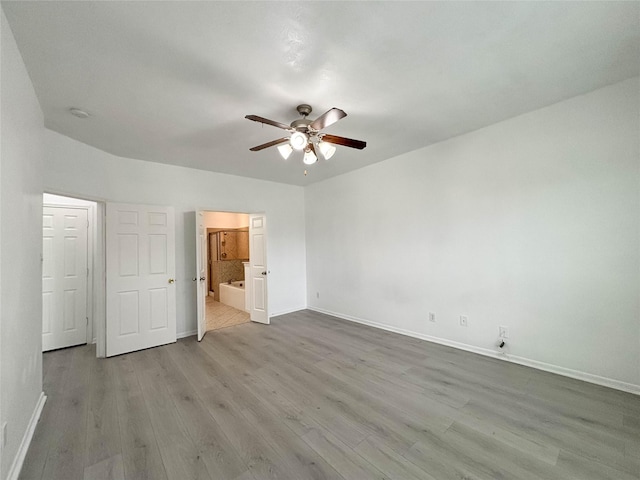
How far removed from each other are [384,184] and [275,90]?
2.58m

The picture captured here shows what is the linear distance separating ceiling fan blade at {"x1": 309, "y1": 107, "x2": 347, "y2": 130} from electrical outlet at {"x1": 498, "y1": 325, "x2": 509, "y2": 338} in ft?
9.88

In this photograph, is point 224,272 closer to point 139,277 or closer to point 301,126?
point 139,277

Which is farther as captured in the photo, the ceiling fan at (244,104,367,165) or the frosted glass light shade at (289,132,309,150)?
the frosted glass light shade at (289,132,309,150)

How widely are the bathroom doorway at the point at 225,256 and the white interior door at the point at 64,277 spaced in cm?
265

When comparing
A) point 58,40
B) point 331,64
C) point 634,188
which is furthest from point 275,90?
point 634,188

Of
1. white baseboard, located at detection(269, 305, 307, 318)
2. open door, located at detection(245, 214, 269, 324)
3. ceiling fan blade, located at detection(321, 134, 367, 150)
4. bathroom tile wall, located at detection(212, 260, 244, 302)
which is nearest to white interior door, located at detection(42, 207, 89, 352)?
open door, located at detection(245, 214, 269, 324)

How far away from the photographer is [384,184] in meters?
4.39

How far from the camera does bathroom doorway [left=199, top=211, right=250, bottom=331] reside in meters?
6.79

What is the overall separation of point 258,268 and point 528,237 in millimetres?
4158

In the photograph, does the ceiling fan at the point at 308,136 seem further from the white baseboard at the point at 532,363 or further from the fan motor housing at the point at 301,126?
the white baseboard at the point at 532,363

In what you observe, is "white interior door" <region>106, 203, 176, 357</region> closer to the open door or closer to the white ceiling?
the white ceiling

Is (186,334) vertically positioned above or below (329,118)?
below

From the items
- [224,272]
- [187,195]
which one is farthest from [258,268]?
[224,272]

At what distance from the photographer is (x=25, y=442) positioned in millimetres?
1881
